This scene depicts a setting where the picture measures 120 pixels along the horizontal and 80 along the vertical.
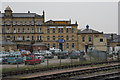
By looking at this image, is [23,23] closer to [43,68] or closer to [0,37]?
[0,37]

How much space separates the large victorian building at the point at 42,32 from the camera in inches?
2240

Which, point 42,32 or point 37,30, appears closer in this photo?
point 42,32

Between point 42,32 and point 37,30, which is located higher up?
point 37,30

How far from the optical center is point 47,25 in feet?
188

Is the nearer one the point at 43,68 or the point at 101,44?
the point at 43,68

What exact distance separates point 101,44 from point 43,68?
32.4 meters

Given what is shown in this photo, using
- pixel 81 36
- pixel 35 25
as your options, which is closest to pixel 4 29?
pixel 35 25

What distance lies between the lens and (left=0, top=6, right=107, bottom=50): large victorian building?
187 ft

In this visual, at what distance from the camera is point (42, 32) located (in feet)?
188

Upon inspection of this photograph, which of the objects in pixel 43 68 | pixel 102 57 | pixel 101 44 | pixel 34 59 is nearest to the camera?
pixel 43 68

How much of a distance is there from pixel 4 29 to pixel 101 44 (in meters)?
26.3

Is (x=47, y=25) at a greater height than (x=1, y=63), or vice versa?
(x=47, y=25)

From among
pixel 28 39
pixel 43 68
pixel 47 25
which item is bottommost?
pixel 43 68

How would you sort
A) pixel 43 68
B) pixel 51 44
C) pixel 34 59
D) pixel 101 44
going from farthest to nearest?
pixel 51 44
pixel 101 44
pixel 34 59
pixel 43 68
